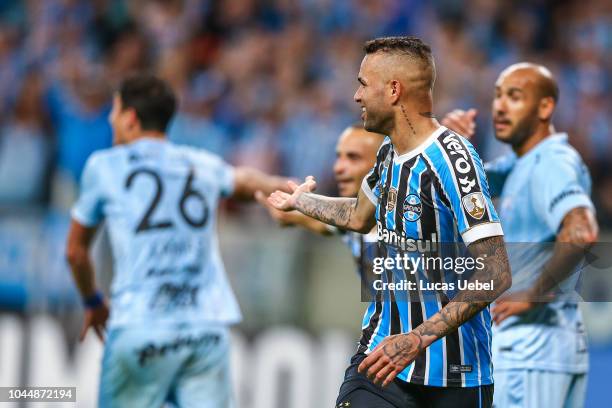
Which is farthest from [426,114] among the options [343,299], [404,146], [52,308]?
[52,308]

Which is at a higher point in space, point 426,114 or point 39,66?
point 39,66

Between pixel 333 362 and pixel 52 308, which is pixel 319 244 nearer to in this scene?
pixel 333 362

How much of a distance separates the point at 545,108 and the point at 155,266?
8.22 feet

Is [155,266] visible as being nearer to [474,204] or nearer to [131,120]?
[131,120]

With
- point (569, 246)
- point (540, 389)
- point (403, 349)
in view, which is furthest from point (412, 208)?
point (540, 389)

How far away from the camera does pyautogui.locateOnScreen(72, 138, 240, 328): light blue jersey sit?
21.8 feet

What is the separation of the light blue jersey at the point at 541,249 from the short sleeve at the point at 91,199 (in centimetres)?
246

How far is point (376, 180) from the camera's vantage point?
4.99 m

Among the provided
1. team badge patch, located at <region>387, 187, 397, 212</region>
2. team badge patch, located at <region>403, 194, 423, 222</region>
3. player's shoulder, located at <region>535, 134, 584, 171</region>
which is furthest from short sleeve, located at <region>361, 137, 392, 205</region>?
player's shoulder, located at <region>535, 134, 584, 171</region>

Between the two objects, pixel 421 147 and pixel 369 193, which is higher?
pixel 421 147

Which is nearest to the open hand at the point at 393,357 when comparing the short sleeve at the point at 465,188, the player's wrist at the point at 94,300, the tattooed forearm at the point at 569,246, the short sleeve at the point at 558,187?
the short sleeve at the point at 465,188

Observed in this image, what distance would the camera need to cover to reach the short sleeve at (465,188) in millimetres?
4430

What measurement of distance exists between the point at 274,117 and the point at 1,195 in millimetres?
2988

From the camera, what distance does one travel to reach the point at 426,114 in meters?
4.79
